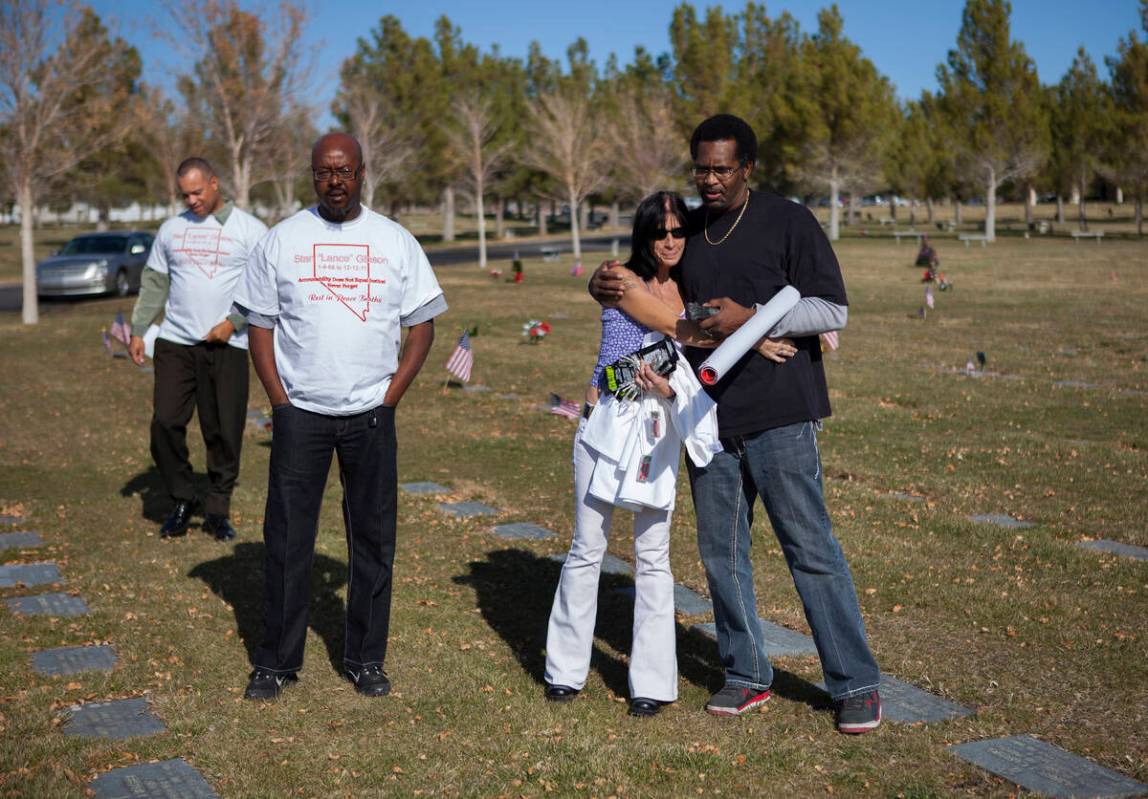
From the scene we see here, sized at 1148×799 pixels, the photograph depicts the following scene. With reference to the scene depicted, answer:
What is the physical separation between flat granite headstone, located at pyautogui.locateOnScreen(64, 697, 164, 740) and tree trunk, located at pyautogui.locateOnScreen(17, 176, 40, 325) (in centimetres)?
1837

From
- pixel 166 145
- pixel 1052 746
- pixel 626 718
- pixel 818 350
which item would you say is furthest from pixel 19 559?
pixel 166 145

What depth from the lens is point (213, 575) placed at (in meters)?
6.59

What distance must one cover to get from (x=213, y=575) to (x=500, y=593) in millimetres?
1608

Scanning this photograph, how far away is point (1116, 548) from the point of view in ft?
22.6

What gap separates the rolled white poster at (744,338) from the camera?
404cm

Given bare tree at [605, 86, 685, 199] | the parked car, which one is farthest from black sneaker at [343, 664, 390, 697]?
bare tree at [605, 86, 685, 199]

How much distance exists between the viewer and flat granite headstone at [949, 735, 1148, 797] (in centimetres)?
379

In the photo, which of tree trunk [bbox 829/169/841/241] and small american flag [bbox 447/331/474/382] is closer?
small american flag [bbox 447/331/474/382]

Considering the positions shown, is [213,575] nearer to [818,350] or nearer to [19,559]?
[19,559]

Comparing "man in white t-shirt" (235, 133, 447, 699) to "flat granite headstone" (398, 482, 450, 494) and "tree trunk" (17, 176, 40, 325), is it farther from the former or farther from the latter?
"tree trunk" (17, 176, 40, 325)

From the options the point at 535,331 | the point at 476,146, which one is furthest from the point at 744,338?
the point at 476,146

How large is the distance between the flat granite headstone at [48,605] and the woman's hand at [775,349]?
12.0 feet

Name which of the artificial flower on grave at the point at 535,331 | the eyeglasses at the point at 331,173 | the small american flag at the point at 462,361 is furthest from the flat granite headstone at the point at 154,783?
the artificial flower on grave at the point at 535,331

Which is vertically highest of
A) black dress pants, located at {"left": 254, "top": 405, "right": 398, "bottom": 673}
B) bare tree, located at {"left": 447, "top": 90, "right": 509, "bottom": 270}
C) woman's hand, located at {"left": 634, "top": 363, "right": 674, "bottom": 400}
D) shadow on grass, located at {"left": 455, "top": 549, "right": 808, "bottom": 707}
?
bare tree, located at {"left": 447, "top": 90, "right": 509, "bottom": 270}
